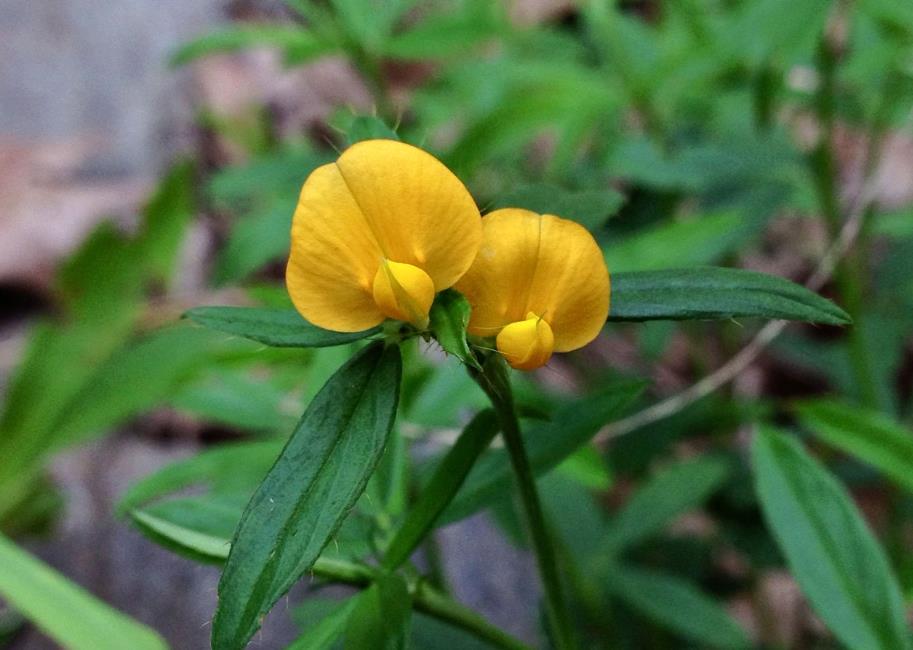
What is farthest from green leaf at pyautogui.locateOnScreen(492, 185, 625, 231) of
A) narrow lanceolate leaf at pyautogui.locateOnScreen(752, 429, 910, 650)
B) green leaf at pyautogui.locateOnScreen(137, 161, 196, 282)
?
green leaf at pyautogui.locateOnScreen(137, 161, 196, 282)

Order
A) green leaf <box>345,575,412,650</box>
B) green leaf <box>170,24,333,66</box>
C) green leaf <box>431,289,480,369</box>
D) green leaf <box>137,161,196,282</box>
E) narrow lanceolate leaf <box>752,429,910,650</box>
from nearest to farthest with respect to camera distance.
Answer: green leaf <box>431,289,480,369</box> → green leaf <box>345,575,412,650</box> → narrow lanceolate leaf <box>752,429,910,650</box> → green leaf <box>170,24,333,66</box> → green leaf <box>137,161,196,282</box>

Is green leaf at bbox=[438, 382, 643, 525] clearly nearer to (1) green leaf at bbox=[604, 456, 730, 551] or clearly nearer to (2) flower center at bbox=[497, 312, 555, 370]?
(2) flower center at bbox=[497, 312, 555, 370]

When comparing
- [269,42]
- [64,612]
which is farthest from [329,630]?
[269,42]

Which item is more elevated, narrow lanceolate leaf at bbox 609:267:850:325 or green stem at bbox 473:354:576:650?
narrow lanceolate leaf at bbox 609:267:850:325

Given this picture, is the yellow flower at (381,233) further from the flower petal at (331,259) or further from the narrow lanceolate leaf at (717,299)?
the narrow lanceolate leaf at (717,299)

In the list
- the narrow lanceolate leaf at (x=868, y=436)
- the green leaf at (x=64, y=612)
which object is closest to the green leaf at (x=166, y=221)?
the green leaf at (x=64, y=612)

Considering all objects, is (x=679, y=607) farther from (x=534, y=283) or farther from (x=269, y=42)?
(x=269, y=42)

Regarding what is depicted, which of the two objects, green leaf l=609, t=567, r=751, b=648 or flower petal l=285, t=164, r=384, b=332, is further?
green leaf l=609, t=567, r=751, b=648
